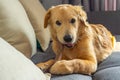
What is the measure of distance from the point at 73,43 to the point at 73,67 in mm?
156

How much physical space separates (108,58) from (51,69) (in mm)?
399

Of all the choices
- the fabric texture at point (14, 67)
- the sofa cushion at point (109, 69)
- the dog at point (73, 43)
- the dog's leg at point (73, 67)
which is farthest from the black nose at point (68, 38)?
the fabric texture at point (14, 67)

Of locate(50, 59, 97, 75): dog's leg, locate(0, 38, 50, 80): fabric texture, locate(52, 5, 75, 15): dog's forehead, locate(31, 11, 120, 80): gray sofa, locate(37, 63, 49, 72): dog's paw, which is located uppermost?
locate(0, 38, 50, 80): fabric texture

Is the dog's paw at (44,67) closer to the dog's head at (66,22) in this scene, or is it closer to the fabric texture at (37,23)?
the dog's head at (66,22)

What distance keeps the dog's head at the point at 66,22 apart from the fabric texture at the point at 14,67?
0.38 m

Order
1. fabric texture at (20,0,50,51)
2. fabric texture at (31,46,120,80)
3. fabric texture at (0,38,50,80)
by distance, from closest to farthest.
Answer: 1. fabric texture at (0,38,50,80)
2. fabric texture at (31,46,120,80)
3. fabric texture at (20,0,50,51)

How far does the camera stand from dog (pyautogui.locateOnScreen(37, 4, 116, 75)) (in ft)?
4.53

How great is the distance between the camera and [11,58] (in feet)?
3.21

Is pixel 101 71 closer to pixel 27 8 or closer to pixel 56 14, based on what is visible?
pixel 56 14

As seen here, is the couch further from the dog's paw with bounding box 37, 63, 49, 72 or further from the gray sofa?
the dog's paw with bounding box 37, 63, 49, 72

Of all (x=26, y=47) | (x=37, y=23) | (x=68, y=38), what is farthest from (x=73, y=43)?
(x=37, y=23)

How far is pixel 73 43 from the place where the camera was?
147cm

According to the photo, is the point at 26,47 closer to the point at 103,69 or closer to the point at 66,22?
the point at 66,22

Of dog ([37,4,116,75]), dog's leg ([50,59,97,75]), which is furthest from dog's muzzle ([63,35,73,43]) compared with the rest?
dog's leg ([50,59,97,75])
